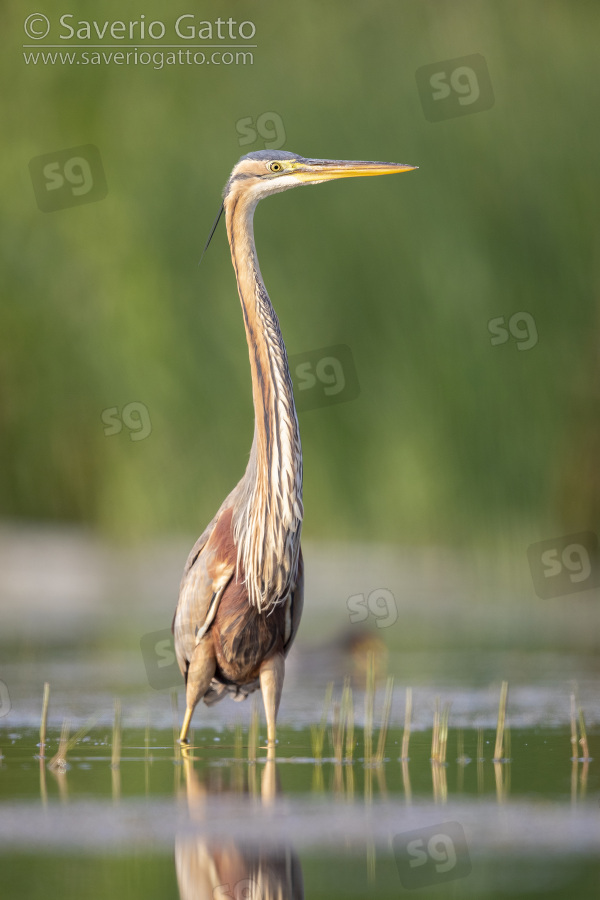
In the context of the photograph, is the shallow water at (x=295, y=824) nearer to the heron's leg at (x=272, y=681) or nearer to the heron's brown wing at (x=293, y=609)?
the heron's leg at (x=272, y=681)

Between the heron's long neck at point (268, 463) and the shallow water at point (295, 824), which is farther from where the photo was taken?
the heron's long neck at point (268, 463)

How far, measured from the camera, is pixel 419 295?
37.2 ft

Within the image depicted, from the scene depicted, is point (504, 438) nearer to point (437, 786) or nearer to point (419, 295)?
point (419, 295)

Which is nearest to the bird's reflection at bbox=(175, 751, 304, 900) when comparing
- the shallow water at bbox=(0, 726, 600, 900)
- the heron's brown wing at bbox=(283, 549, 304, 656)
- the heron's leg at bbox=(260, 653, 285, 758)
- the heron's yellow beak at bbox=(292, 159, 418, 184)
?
the shallow water at bbox=(0, 726, 600, 900)

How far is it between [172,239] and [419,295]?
2181mm

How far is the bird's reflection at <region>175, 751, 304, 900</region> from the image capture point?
11.4ft

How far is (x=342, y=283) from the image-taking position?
452 inches

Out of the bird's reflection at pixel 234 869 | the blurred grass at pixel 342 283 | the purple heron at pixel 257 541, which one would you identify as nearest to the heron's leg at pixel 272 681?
the purple heron at pixel 257 541

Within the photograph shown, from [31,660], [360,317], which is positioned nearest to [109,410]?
[360,317]

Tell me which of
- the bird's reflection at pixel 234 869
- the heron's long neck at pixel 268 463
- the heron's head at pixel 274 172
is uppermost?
the heron's head at pixel 274 172

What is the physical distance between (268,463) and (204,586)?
0.59 metres

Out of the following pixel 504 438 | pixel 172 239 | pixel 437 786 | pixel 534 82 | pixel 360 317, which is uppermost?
pixel 534 82

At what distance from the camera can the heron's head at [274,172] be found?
19.9ft

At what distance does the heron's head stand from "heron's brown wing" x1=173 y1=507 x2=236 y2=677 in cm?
Result: 138
